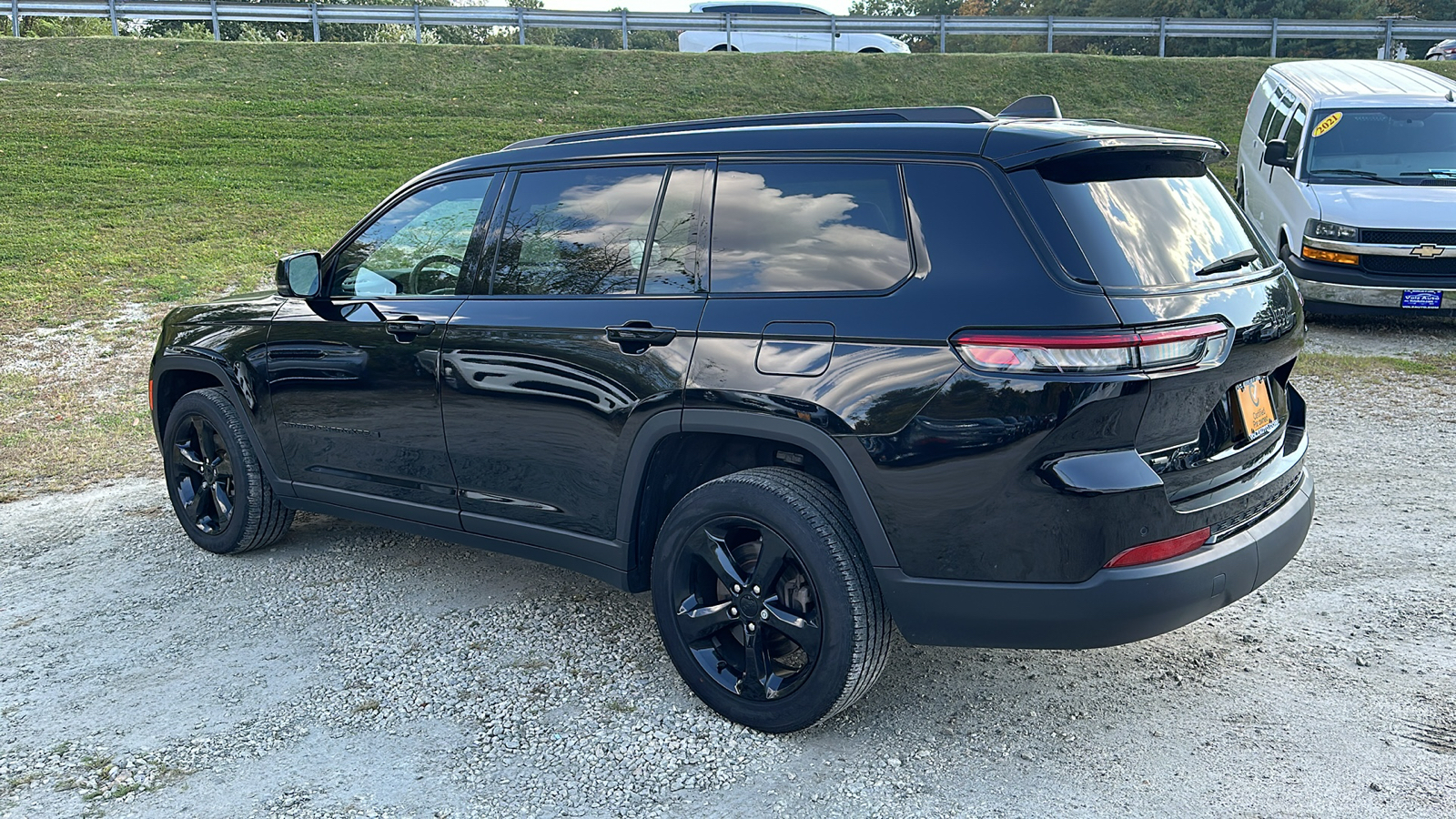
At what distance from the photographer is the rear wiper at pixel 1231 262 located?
316cm

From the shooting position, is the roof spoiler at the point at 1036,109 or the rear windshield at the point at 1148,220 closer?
the rear windshield at the point at 1148,220

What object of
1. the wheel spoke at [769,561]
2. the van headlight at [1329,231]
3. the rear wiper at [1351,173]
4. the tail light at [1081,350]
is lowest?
the wheel spoke at [769,561]

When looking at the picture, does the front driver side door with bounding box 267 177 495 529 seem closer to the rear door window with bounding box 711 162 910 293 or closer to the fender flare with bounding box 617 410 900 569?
the fender flare with bounding box 617 410 900 569

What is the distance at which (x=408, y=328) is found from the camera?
4.12m

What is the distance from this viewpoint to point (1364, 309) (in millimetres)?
8578

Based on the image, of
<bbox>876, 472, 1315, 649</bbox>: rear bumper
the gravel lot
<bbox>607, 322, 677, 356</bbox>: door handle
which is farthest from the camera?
<bbox>607, 322, 677, 356</bbox>: door handle

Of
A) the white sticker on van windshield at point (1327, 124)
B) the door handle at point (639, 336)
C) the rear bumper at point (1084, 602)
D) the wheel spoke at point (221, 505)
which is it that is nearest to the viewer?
the rear bumper at point (1084, 602)

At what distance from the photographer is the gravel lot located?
3.02 metres

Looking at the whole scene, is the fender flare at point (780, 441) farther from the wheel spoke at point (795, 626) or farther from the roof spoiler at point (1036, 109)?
the roof spoiler at point (1036, 109)

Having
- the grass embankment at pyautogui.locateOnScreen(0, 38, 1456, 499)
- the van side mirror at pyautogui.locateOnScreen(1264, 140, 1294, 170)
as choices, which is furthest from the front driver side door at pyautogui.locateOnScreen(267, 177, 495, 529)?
the van side mirror at pyautogui.locateOnScreen(1264, 140, 1294, 170)

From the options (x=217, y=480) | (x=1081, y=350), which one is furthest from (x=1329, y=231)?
(x=217, y=480)

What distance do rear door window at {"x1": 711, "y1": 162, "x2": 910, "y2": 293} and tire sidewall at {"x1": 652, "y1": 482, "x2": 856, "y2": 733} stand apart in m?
0.64

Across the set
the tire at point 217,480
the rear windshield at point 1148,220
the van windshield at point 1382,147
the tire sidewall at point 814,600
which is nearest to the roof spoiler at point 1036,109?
the rear windshield at point 1148,220

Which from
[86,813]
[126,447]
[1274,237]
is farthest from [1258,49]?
[86,813]
